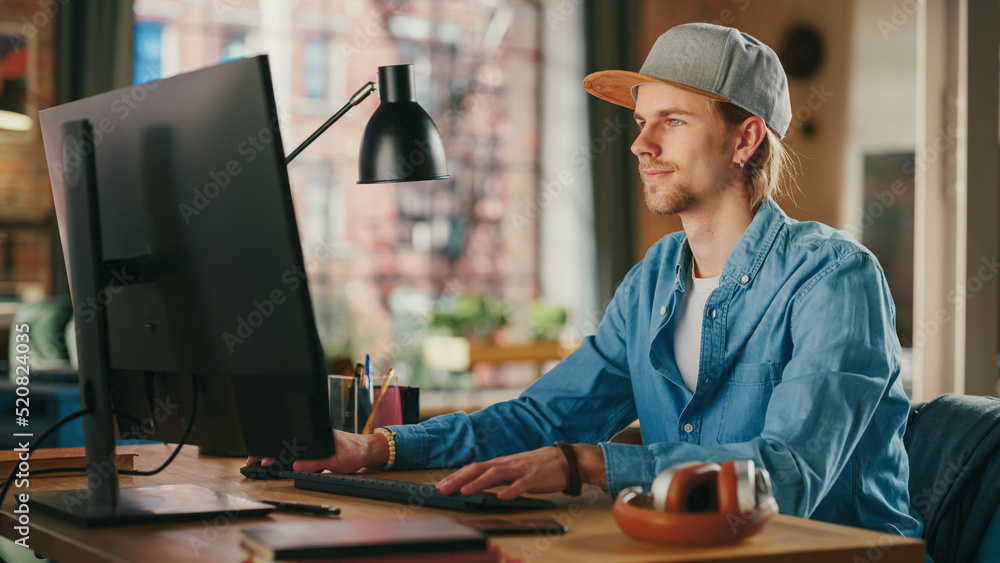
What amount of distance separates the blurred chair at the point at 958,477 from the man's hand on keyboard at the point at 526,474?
551 millimetres

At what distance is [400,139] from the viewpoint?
154 centimetres

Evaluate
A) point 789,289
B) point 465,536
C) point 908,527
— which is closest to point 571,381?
point 789,289

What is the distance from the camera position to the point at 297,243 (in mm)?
860

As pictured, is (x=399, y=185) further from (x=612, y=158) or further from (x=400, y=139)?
(x=400, y=139)

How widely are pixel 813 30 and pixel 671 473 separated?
4.29 metres

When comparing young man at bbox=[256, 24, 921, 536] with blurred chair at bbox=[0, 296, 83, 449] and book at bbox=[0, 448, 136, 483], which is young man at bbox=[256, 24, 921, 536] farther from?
blurred chair at bbox=[0, 296, 83, 449]

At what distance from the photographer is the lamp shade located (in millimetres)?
1531

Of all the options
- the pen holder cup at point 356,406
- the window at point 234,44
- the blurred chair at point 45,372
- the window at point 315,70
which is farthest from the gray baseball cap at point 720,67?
the window at point 234,44

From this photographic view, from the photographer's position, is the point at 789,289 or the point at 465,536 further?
the point at 789,289

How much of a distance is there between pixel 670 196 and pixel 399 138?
0.45 m

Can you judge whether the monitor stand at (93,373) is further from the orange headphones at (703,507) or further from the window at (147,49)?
the window at (147,49)

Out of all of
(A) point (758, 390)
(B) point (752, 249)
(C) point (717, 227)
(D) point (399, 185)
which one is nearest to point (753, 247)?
(B) point (752, 249)

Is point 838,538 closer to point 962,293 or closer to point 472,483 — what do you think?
point 472,483

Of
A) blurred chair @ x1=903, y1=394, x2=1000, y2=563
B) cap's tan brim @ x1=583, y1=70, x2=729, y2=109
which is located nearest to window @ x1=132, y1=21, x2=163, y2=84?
cap's tan brim @ x1=583, y1=70, x2=729, y2=109
